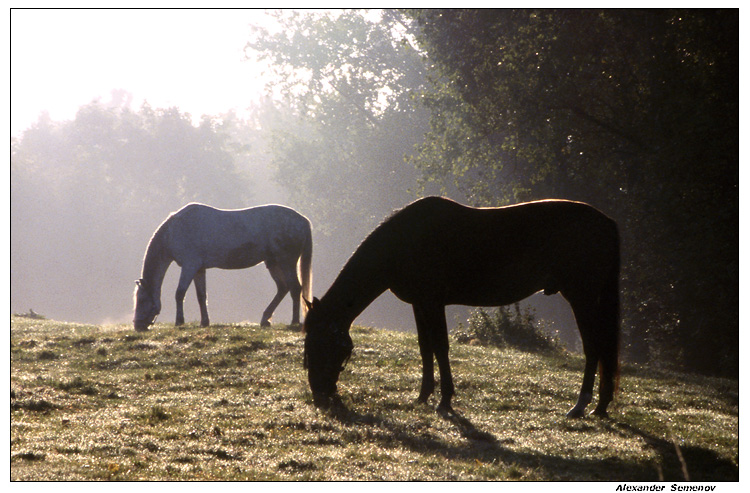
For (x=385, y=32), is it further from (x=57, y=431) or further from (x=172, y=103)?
(x=57, y=431)

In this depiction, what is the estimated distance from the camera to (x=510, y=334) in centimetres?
1775

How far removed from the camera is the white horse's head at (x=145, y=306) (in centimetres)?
1617

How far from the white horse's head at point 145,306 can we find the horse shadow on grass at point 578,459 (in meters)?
9.66

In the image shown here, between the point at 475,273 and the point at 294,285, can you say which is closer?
the point at 475,273

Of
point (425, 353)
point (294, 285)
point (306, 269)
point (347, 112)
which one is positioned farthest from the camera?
point (347, 112)

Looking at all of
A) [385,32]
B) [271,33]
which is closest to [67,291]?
[271,33]

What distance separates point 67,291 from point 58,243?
5.20 metres

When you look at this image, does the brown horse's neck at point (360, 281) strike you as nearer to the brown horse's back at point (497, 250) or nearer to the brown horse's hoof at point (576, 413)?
the brown horse's back at point (497, 250)

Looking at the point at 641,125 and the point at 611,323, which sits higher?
the point at 641,125

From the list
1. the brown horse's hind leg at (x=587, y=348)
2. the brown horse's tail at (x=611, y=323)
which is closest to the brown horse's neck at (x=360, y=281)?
the brown horse's hind leg at (x=587, y=348)

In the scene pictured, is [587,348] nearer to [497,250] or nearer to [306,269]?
[497,250]

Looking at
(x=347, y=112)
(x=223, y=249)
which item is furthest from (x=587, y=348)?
(x=347, y=112)

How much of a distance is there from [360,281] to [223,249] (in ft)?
30.4

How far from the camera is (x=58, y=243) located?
67.2 metres
